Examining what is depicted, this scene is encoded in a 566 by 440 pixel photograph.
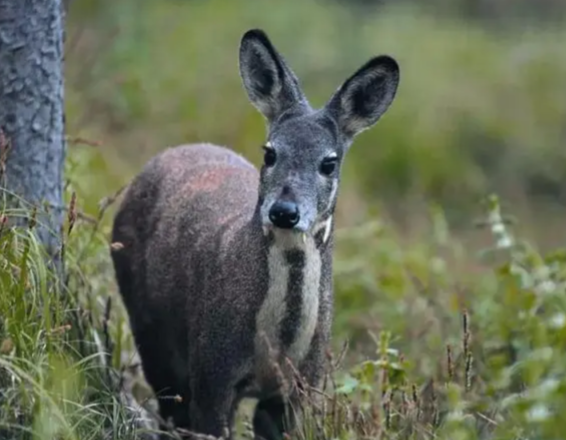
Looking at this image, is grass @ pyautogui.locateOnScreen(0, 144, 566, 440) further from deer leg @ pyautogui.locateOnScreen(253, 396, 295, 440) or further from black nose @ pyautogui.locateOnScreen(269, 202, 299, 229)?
black nose @ pyautogui.locateOnScreen(269, 202, 299, 229)

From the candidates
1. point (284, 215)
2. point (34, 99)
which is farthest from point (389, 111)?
point (284, 215)

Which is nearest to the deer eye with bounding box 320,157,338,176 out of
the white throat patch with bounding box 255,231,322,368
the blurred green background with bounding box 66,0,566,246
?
the white throat patch with bounding box 255,231,322,368

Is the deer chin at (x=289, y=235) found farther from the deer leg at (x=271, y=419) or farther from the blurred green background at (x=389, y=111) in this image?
the blurred green background at (x=389, y=111)

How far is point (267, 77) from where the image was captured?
699 cm

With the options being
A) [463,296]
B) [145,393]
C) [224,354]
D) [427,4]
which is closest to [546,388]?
[224,354]

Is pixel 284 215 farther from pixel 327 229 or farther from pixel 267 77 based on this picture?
pixel 267 77

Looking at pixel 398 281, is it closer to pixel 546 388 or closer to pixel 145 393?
pixel 145 393

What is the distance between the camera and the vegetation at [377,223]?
20.0 ft

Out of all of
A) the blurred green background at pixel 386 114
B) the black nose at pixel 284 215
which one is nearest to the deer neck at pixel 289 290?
the black nose at pixel 284 215

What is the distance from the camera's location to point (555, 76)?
1511 cm

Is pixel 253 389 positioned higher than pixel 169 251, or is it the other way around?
pixel 169 251

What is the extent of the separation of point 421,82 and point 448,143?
106cm

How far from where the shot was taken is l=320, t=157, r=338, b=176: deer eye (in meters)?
6.62

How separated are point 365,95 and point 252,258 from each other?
3.10 feet
